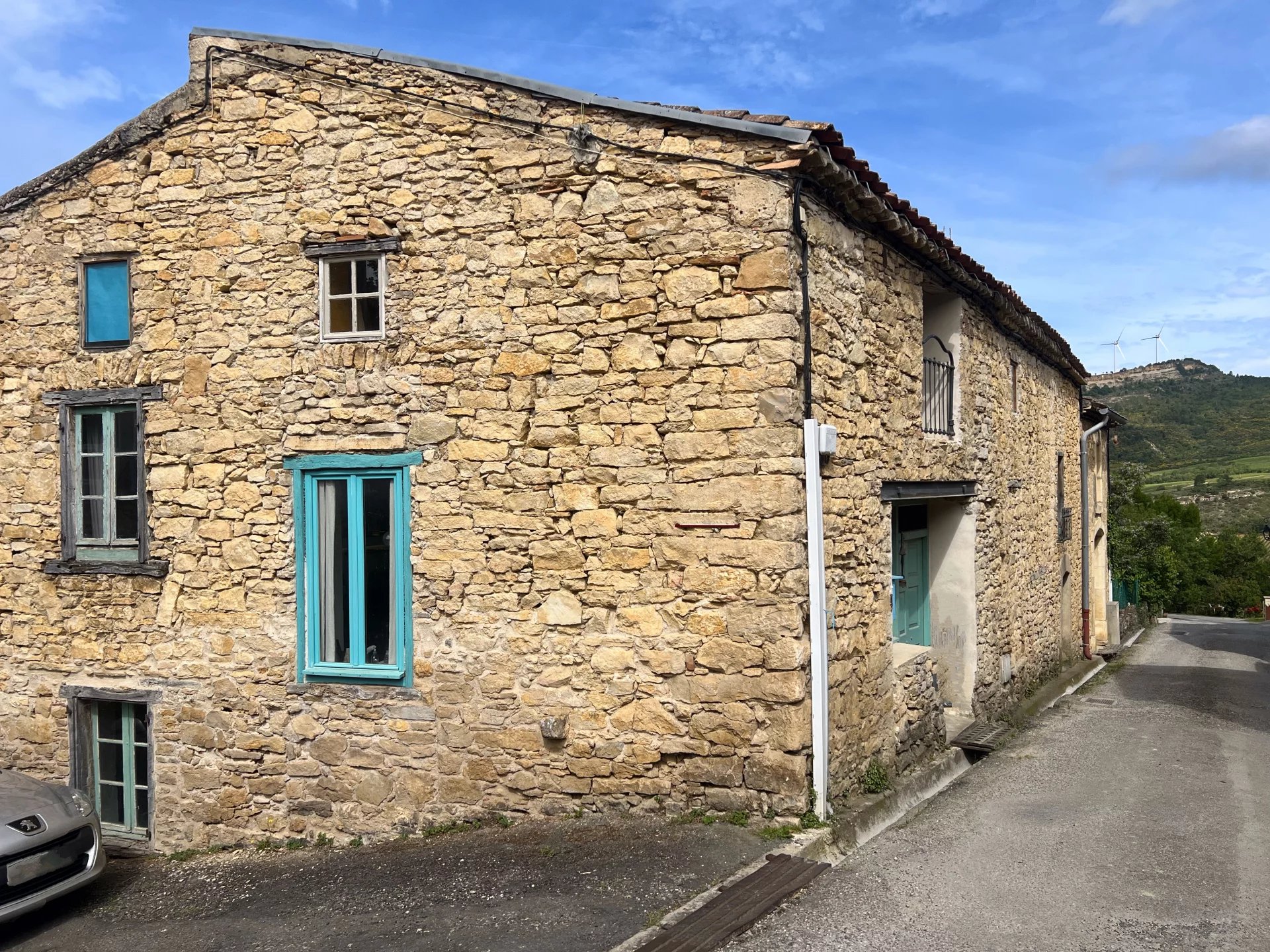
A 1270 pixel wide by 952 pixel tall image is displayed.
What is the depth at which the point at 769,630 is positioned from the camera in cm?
619

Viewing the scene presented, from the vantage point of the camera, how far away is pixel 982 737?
9.16m

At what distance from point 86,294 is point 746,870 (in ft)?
21.8

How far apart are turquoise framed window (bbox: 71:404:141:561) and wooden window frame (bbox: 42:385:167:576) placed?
1 cm

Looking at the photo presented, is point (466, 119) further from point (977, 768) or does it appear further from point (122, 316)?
point (977, 768)

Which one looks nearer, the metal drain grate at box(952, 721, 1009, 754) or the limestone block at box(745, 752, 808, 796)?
the limestone block at box(745, 752, 808, 796)

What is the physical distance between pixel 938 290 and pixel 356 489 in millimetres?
5334

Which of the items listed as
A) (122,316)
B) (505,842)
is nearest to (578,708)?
(505,842)

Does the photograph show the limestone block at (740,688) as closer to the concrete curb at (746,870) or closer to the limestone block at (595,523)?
the concrete curb at (746,870)

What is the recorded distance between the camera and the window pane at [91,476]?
8.09 m

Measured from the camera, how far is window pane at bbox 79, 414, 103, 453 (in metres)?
8.09

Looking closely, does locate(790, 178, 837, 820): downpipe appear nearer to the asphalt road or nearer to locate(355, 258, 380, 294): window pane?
the asphalt road

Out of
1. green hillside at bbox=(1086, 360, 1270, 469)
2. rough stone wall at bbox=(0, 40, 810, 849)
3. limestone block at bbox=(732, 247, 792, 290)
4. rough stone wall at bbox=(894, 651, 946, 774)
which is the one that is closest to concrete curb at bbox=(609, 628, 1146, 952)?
rough stone wall at bbox=(894, 651, 946, 774)

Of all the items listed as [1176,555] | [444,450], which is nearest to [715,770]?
[444,450]

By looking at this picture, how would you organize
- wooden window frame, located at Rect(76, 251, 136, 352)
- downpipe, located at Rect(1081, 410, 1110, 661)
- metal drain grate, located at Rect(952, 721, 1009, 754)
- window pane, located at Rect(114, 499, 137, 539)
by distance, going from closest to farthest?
wooden window frame, located at Rect(76, 251, 136, 352) < window pane, located at Rect(114, 499, 137, 539) < metal drain grate, located at Rect(952, 721, 1009, 754) < downpipe, located at Rect(1081, 410, 1110, 661)
